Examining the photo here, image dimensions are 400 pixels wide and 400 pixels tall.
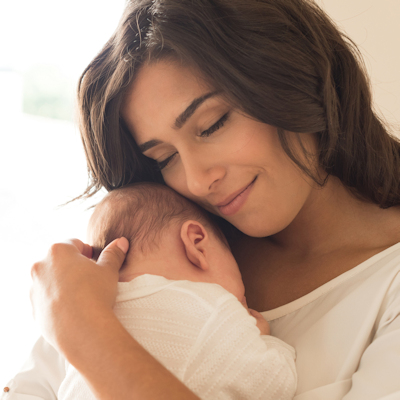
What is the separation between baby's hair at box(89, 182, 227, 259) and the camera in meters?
1.09

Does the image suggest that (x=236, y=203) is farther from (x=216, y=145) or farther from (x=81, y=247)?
(x=81, y=247)

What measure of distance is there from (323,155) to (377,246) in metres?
0.31

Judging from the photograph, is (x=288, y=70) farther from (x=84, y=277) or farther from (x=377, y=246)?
(x=84, y=277)

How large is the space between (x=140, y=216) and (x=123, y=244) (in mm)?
117

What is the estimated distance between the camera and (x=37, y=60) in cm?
357

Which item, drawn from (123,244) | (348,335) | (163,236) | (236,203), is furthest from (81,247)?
(348,335)

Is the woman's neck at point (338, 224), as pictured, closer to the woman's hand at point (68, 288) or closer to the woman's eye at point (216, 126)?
the woman's eye at point (216, 126)

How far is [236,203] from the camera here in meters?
1.18

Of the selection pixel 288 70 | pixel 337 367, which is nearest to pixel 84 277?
pixel 337 367

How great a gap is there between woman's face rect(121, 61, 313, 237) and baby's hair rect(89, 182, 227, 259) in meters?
0.10

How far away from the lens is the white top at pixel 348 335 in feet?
2.61

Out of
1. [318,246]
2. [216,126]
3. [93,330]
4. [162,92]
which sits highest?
[162,92]

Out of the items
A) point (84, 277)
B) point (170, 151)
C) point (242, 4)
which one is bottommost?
point (84, 277)

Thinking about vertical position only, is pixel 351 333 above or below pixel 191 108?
below
